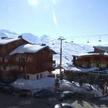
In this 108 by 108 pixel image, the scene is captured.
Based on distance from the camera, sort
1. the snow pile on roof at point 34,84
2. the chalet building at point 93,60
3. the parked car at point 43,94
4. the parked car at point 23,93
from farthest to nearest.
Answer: the chalet building at point 93,60, the snow pile on roof at point 34,84, the parked car at point 23,93, the parked car at point 43,94

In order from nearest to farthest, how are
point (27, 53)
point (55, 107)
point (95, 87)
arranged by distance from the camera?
1. point (55, 107)
2. point (95, 87)
3. point (27, 53)

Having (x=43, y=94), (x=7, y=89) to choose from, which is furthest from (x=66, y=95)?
(x=7, y=89)

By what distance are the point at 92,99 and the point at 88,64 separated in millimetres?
29197

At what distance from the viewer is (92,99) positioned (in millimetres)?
52844

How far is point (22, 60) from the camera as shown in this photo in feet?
212

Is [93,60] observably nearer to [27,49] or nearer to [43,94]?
[27,49]

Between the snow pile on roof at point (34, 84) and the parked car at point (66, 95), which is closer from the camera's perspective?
the parked car at point (66, 95)

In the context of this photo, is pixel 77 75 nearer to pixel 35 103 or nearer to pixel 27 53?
pixel 27 53

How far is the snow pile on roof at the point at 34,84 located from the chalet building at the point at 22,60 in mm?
3120

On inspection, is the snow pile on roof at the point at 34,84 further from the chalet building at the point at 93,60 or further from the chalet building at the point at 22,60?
the chalet building at the point at 93,60

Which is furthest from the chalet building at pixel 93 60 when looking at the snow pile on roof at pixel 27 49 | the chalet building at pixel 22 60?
the snow pile on roof at pixel 27 49

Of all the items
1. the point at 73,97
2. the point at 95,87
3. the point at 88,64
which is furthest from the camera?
the point at 88,64

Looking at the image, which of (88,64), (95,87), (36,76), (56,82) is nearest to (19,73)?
(36,76)

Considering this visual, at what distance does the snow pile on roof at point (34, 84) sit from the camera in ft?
193
